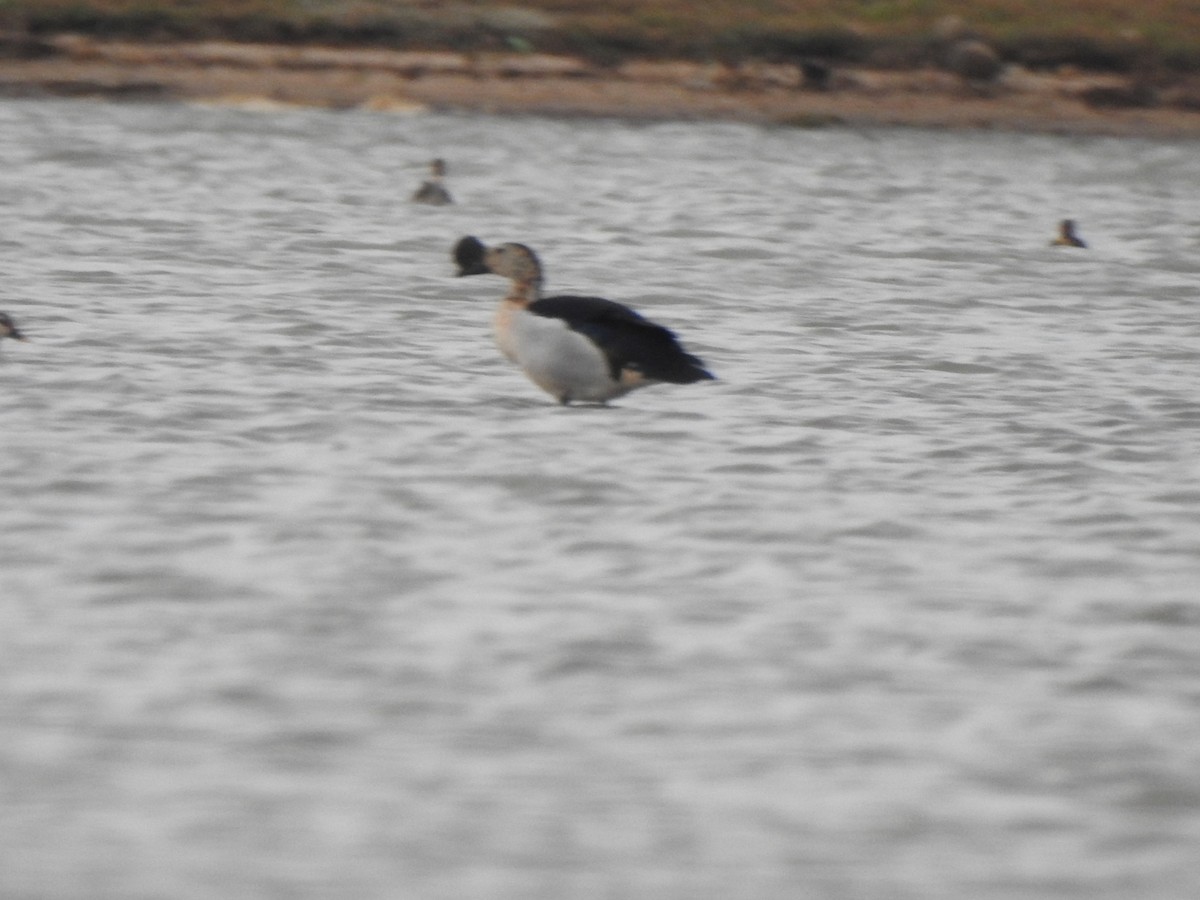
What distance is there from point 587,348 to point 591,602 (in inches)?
147

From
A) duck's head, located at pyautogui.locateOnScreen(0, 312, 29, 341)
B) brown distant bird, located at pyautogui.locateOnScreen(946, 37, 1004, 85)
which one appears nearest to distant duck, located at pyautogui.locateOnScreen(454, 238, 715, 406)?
duck's head, located at pyautogui.locateOnScreen(0, 312, 29, 341)

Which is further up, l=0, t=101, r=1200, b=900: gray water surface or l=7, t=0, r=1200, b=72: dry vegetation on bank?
l=7, t=0, r=1200, b=72: dry vegetation on bank

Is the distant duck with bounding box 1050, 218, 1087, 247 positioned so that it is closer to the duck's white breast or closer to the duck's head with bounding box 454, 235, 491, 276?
the duck's head with bounding box 454, 235, 491, 276

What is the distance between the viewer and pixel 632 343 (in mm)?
11547

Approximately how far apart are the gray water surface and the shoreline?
829 inches

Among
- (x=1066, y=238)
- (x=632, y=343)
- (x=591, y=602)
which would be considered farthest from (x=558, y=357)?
(x=1066, y=238)

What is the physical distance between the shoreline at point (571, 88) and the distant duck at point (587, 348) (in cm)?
2727

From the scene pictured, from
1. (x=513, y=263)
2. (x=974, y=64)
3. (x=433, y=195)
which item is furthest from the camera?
(x=974, y=64)

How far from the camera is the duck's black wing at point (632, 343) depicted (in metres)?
11.5

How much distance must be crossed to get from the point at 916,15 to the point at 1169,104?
6565 mm

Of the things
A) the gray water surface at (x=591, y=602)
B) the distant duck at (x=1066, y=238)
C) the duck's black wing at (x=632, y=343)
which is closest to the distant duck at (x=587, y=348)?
the duck's black wing at (x=632, y=343)

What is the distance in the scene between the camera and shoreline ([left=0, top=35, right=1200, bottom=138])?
129 ft

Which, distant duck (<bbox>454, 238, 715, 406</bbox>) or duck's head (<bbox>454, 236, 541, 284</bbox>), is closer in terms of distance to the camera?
distant duck (<bbox>454, 238, 715, 406</bbox>)

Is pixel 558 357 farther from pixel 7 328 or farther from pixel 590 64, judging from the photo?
pixel 590 64
